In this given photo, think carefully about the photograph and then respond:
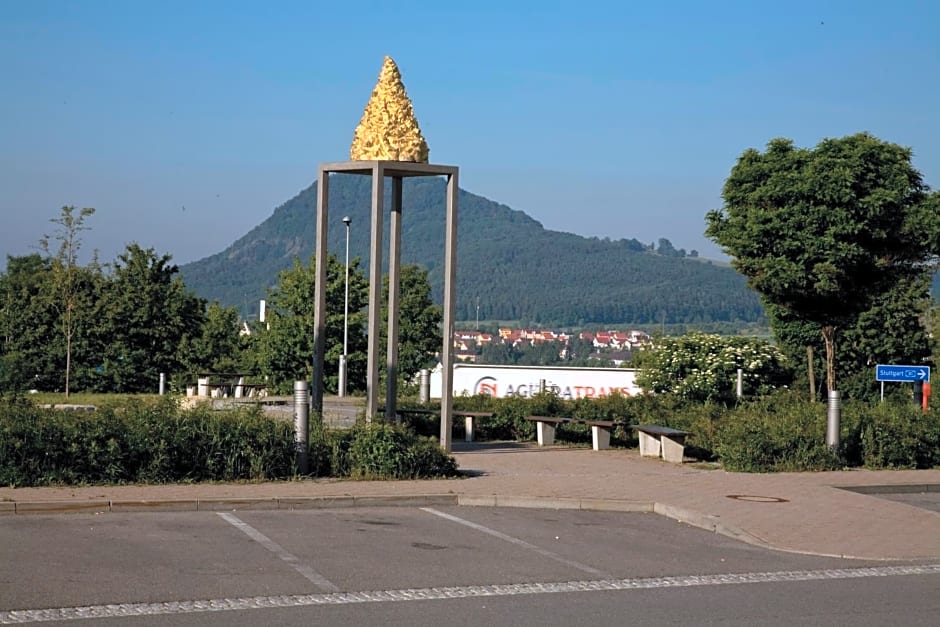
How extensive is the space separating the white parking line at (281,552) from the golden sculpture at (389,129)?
25.7ft

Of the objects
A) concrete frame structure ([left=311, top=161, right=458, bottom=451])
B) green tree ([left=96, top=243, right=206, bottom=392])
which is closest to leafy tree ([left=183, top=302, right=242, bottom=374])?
green tree ([left=96, top=243, right=206, bottom=392])

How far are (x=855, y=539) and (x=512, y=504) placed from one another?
12.2ft

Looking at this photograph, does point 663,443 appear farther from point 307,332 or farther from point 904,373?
point 307,332

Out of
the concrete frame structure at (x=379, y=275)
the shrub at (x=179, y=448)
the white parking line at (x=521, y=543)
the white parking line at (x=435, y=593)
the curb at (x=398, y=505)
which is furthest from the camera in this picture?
the concrete frame structure at (x=379, y=275)

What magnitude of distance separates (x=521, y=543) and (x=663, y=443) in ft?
28.6

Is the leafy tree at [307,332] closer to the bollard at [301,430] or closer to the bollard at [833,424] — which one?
the bollard at [833,424]

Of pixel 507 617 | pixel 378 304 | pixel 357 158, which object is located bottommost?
pixel 507 617

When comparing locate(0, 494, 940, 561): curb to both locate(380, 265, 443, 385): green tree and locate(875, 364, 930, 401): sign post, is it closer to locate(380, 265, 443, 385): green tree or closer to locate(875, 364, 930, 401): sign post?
locate(875, 364, 930, 401): sign post

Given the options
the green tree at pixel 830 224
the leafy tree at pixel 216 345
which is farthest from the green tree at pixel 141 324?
the green tree at pixel 830 224

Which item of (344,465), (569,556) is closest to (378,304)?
(344,465)

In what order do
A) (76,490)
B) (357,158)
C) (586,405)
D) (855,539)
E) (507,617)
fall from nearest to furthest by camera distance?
(507,617) < (855,539) < (76,490) < (357,158) < (586,405)

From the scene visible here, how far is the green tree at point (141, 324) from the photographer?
52625 millimetres

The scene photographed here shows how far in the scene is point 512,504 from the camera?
1434 centimetres

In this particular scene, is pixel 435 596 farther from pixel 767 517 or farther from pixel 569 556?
pixel 767 517
